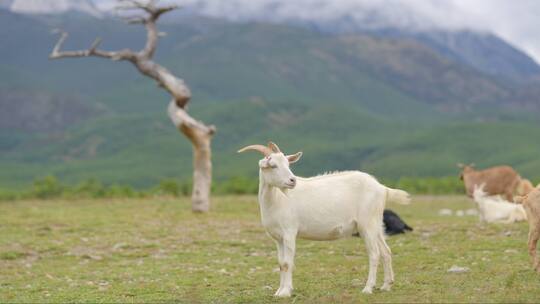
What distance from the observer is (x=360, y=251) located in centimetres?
1761

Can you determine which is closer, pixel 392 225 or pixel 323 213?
pixel 323 213

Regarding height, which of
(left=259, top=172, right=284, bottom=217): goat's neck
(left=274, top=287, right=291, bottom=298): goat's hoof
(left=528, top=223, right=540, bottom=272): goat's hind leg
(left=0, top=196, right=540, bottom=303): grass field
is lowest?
(left=0, top=196, right=540, bottom=303): grass field

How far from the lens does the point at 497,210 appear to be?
2291cm

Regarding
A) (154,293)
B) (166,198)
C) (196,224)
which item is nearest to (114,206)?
(166,198)

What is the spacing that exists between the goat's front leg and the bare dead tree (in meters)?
14.4

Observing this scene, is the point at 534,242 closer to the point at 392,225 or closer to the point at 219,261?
the point at 219,261

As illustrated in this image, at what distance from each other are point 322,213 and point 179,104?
15490mm

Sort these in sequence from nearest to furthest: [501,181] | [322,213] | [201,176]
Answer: [322,213]
[501,181]
[201,176]

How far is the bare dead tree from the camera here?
26734mm

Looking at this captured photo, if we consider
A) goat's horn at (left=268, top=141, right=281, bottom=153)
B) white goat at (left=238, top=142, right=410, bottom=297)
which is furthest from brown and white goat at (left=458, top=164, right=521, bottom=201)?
goat's horn at (left=268, top=141, right=281, bottom=153)

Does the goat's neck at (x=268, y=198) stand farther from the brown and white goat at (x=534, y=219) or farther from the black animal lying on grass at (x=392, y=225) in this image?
the black animal lying on grass at (x=392, y=225)

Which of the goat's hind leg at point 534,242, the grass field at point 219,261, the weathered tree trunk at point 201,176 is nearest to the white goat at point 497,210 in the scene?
the grass field at point 219,261

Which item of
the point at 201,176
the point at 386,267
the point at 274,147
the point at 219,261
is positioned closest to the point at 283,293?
the point at 386,267

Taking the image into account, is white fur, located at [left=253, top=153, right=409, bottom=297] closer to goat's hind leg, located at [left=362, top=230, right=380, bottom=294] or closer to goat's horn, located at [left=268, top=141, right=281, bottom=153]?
goat's hind leg, located at [left=362, top=230, right=380, bottom=294]
